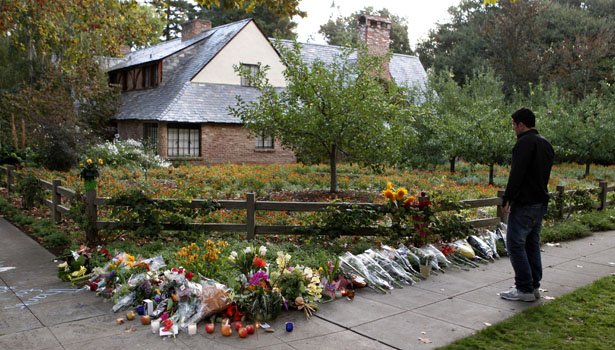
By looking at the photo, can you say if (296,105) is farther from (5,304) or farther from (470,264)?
(5,304)

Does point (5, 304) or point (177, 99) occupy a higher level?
point (177, 99)

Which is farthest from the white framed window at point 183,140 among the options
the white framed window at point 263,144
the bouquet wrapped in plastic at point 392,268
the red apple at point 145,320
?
the red apple at point 145,320

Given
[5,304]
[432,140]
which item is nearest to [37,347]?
[5,304]

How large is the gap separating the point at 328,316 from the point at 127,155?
18124 mm

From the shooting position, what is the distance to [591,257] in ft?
27.9

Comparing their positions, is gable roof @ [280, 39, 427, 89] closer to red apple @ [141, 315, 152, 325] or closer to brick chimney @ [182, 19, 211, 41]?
brick chimney @ [182, 19, 211, 41]

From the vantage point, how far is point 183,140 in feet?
84.6

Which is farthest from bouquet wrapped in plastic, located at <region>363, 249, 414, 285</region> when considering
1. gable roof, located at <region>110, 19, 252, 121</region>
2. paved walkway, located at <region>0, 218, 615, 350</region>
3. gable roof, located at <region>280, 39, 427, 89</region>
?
gable roof, located at <region>280, 39, 427, 89</region>

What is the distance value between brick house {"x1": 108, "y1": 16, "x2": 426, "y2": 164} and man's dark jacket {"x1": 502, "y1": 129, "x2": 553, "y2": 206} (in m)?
18.8

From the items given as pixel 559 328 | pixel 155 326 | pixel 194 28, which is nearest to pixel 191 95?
pixel 194 28

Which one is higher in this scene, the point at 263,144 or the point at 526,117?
the point at 526,117

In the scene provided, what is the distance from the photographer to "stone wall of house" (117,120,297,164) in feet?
84.1

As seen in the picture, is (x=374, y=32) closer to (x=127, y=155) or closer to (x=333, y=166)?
(x=127, y=155)

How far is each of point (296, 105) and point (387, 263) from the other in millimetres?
7276
